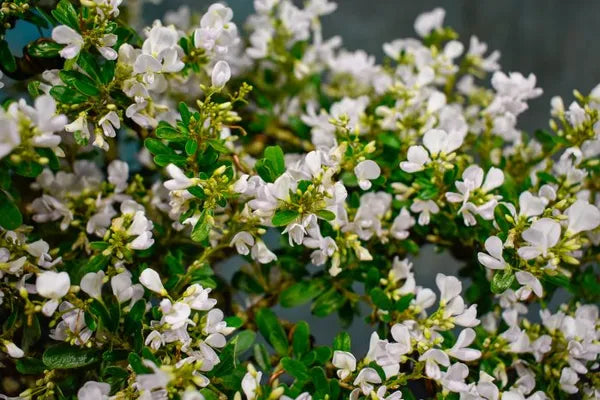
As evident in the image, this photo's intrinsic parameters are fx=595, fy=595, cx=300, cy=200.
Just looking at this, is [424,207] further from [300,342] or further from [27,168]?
[27,168]

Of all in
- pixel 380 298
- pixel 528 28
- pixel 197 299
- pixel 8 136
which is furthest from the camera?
pixel 528 28

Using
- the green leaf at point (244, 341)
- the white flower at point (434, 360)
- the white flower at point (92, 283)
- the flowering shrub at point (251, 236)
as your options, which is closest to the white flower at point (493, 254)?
the flowering shrub at point (251, 236)

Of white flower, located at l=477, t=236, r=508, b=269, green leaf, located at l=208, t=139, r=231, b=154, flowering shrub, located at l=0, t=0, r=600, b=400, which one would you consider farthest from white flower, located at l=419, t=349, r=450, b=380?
green leaf, located at l=208, t=139, r=231, b=154

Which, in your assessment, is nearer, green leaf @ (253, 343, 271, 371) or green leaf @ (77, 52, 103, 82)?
green leaf @ (77, 52, 103, 82)

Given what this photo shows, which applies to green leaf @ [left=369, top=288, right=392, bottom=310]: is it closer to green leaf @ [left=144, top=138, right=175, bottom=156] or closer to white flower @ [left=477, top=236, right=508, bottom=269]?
white flower @ [left=477, top=236, right=508, bottom=269]

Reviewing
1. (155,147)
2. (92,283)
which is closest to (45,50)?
(155,147)
